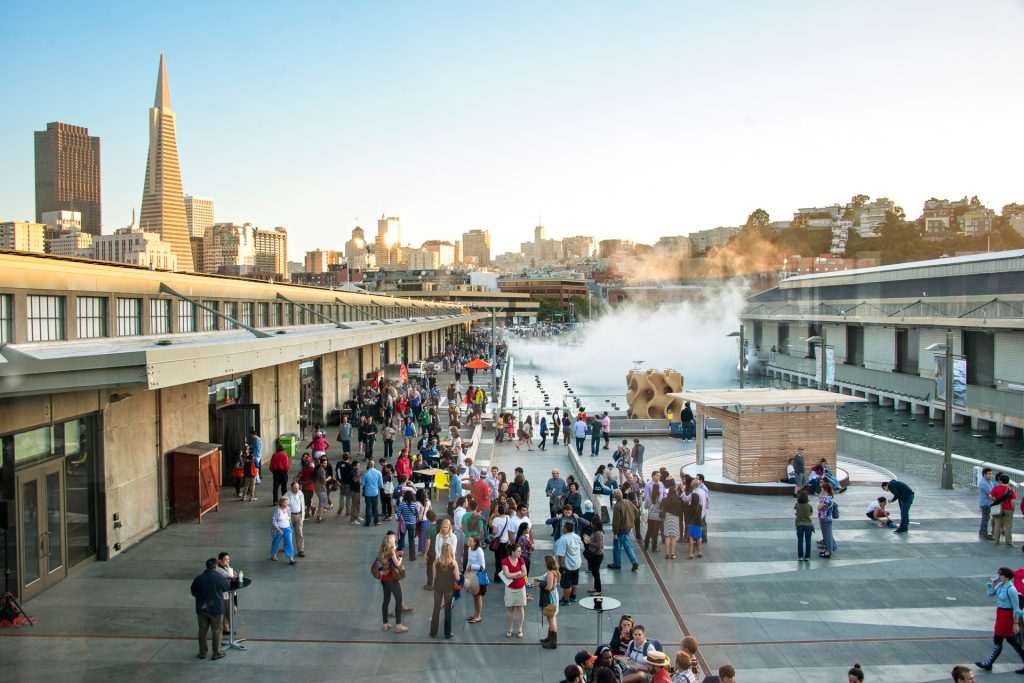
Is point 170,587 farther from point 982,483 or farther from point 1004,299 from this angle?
point 1004,299

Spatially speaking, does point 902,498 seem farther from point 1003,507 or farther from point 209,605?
point 209,605

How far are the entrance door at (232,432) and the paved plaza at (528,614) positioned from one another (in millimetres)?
4263

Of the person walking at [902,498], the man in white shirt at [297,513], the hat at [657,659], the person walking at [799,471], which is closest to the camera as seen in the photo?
the hat at [657,659]

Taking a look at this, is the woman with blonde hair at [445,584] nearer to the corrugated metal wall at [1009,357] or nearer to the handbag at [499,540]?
the handbag at [499,540]

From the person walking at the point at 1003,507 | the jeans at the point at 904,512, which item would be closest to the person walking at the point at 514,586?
the jeans at the point at 904,512

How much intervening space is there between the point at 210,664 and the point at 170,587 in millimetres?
3111

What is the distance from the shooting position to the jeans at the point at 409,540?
13.9m

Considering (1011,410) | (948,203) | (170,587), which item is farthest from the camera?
(948,203)

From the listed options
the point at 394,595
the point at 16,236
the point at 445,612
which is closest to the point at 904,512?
the point at 445,612

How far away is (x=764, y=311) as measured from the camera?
73.3 meters

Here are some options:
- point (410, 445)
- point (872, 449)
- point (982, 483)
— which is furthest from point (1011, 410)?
point (410, 445)

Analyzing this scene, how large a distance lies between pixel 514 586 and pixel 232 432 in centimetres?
1216

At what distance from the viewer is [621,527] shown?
13.3 metres

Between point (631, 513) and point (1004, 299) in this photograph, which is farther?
point (1004, 299)
